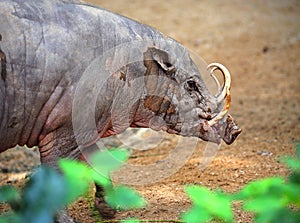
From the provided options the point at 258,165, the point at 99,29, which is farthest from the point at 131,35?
the point at 258,165

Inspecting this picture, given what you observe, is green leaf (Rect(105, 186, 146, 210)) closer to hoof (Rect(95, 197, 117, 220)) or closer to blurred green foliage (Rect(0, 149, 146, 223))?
blurred green foliage (Rect(0, 149, 146, 223))

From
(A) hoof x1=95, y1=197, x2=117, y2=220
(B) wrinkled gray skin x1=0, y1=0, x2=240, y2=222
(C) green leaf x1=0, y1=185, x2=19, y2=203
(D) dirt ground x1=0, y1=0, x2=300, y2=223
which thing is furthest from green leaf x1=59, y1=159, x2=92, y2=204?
(A) hoof x1=95, y1=197, x2=117, y2=220

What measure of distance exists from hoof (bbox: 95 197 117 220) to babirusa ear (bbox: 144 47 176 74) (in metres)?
1.01

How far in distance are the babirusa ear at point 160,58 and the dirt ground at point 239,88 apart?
94 cm

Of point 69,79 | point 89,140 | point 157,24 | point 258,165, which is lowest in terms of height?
point 157,24

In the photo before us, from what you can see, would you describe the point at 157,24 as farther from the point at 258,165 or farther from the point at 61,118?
the point at 61,118

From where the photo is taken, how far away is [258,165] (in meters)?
5.41

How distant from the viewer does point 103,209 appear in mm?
4457

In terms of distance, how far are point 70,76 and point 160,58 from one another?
83cm

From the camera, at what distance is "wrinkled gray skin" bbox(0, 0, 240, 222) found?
3707mm

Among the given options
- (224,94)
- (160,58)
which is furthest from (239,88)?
(160,58)

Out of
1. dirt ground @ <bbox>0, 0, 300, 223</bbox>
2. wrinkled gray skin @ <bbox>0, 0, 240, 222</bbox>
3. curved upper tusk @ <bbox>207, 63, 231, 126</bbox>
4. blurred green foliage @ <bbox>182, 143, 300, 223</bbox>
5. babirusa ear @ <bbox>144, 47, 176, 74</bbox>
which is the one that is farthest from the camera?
dirt ground @ <bbox>0, 0, 300, 223</bbox>

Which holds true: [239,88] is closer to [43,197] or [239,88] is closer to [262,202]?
[262,202]

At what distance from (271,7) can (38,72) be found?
9561mm
